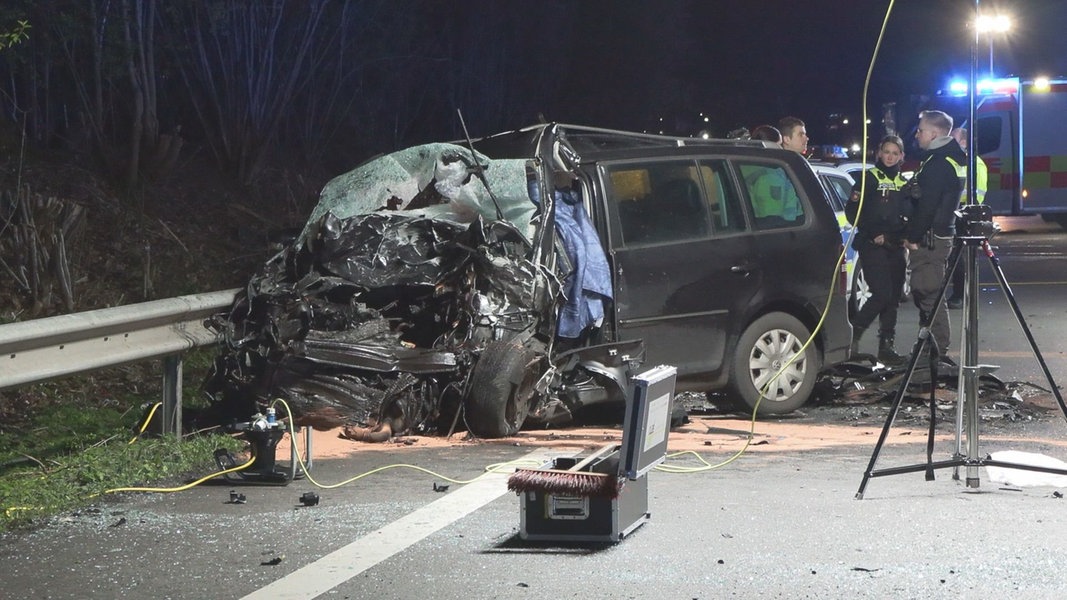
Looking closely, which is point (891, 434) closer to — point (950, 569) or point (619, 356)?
point (619, 356)

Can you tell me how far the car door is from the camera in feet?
28.7

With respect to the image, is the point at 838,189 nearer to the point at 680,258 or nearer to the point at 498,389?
the point at 680,258

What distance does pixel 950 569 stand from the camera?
5.12 metres

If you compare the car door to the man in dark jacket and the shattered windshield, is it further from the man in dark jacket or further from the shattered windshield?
the man in dark jacket

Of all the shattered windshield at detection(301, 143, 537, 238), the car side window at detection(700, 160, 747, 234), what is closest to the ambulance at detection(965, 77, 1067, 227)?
the car side window at detection(700, 160, 747, 234)

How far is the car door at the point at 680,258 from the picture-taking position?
8.74 m

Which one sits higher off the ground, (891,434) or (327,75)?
(327,75)

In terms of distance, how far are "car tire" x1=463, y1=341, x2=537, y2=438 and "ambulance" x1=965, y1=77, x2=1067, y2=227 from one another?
23.8 m

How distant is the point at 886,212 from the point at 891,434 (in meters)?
3.81

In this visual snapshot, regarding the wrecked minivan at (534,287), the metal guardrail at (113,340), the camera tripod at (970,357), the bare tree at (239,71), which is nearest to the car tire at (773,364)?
the wrecked minivan at (534,287)

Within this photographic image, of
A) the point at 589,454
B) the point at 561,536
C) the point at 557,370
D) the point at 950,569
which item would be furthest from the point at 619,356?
the point at 950,569

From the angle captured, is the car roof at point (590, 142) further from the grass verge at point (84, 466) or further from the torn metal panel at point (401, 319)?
the grass verge at point (84, 466)

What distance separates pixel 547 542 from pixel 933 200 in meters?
6.95

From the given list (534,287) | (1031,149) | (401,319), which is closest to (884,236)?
(534,287)
